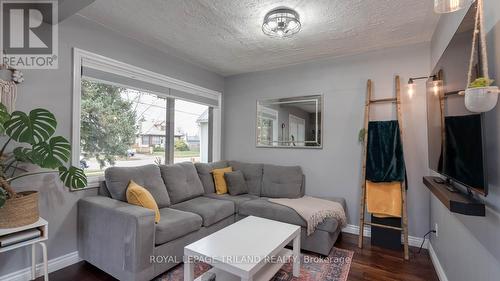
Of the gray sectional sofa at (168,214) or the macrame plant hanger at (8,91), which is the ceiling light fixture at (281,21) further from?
the macrame plant hanger at (8,91)

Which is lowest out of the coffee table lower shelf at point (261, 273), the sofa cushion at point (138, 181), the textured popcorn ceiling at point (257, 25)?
the coffee table lower shelf at point (261, 273)

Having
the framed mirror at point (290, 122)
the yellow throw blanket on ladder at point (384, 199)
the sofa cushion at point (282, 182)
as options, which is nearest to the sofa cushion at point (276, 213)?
the sofa cushion at point (282, 182)

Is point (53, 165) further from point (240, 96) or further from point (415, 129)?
point (415, 129)

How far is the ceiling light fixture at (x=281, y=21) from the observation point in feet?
6.93

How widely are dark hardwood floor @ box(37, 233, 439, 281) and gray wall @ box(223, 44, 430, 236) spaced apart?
0.50 m

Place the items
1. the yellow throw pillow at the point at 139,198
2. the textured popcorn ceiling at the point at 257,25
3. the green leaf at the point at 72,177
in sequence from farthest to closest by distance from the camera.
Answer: the yellow throw pillow at the point at 139,198
the textured popcorn ceiling at the point at 257,25
the green leaf at the point at 72,177

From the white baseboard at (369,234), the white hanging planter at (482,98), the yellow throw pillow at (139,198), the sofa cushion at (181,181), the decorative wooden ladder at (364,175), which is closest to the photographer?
the white hanging planter at (482,98)

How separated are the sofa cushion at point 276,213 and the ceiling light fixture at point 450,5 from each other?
2.00m

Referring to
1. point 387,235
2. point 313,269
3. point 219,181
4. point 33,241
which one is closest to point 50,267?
point 33,241

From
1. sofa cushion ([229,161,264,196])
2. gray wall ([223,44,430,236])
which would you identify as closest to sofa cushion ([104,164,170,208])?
sofa cushion ([229,161,264,196])

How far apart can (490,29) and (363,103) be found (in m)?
1.96

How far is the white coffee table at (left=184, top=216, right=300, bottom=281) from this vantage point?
155cm

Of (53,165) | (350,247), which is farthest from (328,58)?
(53,165)

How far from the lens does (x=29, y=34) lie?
2.08 meters
